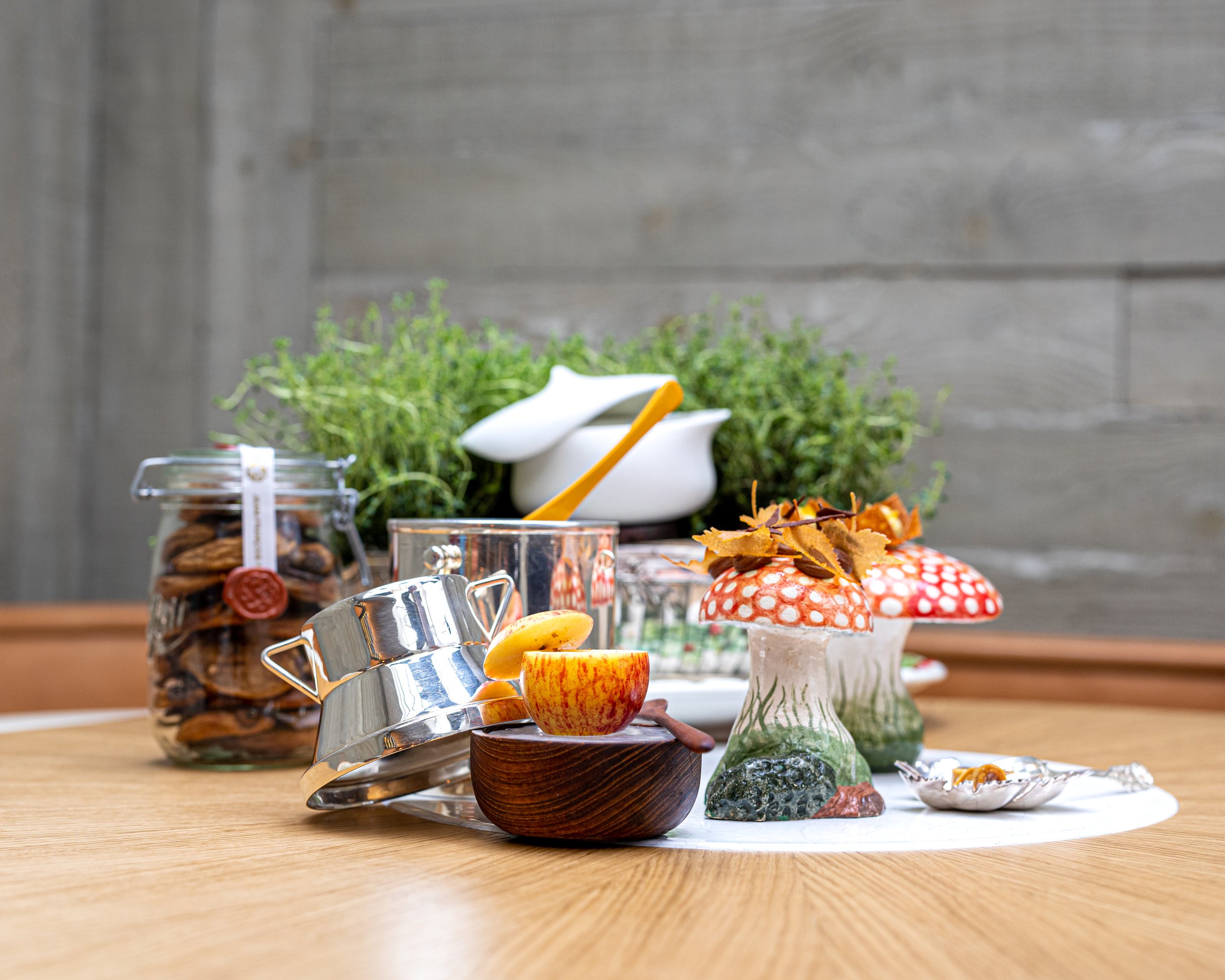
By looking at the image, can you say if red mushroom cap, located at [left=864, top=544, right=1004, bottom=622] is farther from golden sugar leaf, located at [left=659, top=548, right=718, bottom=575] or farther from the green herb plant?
the green herb plant

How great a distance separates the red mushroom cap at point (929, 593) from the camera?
616mm

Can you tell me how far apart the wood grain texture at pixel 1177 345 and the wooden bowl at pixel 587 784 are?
122 centimetres

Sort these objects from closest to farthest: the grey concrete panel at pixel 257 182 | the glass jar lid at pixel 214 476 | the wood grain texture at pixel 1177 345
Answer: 1. the glass jar lid at pixel 214 476
2. the wood grain texture at pixel 1177 345
3. the grey concrete panel at pixel 257 182

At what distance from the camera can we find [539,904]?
41 centimetres

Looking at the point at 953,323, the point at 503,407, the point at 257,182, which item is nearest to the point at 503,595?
the point at 503,407

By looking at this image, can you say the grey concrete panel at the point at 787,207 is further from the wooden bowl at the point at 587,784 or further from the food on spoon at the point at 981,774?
the wooden bowl at the point at 587,784

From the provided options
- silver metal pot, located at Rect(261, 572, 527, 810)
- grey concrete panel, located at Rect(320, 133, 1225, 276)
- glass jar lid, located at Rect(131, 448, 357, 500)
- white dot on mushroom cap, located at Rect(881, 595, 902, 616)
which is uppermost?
grey concrete panel, located at Rect(320, 133, 1225, 276)

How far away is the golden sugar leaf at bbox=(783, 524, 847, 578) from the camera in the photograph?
21.0 inches

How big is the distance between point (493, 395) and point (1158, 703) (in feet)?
2.59

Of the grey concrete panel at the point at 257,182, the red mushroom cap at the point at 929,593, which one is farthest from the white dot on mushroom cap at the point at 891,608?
the grey concrete panel at the point at 257,182

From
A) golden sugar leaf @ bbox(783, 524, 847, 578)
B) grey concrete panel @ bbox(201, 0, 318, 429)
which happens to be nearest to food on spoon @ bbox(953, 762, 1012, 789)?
golden sugar leaf @ bbox(783, 524, 847, 578)

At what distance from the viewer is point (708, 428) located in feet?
2.69

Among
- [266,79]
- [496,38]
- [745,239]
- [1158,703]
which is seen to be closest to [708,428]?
[1158,703]

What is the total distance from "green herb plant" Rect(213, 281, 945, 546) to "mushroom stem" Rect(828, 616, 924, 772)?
0.76 feet
